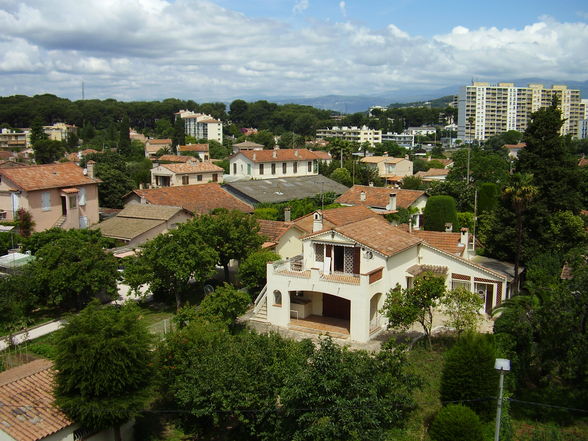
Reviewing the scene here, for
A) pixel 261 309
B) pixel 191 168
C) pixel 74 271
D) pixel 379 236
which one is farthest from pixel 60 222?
pixel 379 236

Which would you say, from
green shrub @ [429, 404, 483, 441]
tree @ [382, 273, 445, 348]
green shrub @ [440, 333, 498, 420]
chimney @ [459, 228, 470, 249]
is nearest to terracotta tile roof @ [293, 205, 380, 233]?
chimney @ [459, 228, 470, 249]

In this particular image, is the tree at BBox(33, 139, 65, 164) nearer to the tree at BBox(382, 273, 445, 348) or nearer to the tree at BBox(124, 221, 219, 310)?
the tree at BBox(124, 221, 219, 310)

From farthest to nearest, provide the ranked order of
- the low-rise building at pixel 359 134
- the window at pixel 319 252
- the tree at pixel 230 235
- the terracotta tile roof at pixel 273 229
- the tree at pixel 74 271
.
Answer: the low-rise building at pixel 359 134 → the terracotta tile roof at pixel 273 229 → the tree at pixel 230 235 → the tree at pixel 74 271 → the window at pixel 319 252

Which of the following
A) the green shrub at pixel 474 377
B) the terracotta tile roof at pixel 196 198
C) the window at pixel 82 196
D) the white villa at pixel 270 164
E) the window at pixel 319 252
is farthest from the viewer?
the white villa at pixel 270 164

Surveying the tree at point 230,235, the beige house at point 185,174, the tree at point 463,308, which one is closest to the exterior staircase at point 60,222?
the tree at point 230,235

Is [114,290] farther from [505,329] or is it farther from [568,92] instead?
[568,92]

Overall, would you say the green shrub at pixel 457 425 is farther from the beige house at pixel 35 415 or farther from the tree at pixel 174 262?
the tree at pixel 174 262

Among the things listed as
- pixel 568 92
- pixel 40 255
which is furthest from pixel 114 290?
pixel 568 92
